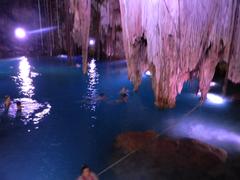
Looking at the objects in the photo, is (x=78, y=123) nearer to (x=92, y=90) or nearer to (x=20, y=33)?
(x=92, y=90)

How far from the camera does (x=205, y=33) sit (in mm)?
6352

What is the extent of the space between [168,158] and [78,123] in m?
4.87

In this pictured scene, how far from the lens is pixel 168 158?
342 inches

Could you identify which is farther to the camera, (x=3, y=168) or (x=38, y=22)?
(x=38, y=22)

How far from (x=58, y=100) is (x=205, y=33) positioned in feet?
35.0

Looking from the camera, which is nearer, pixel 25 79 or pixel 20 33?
pixel 25 79

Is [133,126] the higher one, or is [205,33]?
[205,33]

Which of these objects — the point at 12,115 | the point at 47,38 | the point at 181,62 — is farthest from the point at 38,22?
the point at 181,62

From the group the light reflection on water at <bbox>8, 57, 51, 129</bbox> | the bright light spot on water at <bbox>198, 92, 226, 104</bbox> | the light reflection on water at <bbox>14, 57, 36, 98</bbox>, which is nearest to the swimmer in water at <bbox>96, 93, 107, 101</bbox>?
the light reflection on water at <bbox>8, 57, 51, 129</bbox>

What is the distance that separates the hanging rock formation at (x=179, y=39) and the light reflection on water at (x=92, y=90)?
7.02 m

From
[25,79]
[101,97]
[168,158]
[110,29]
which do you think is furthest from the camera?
[110,29]

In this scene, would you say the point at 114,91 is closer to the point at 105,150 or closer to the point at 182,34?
the point at 105,150

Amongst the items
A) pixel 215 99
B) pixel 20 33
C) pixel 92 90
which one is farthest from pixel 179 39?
pixel 20 33

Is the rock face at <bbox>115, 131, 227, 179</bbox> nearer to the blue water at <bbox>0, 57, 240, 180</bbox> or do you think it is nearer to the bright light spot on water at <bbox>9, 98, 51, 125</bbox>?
the blue water at <bbox>0, 57, 240, 180</bbox>
